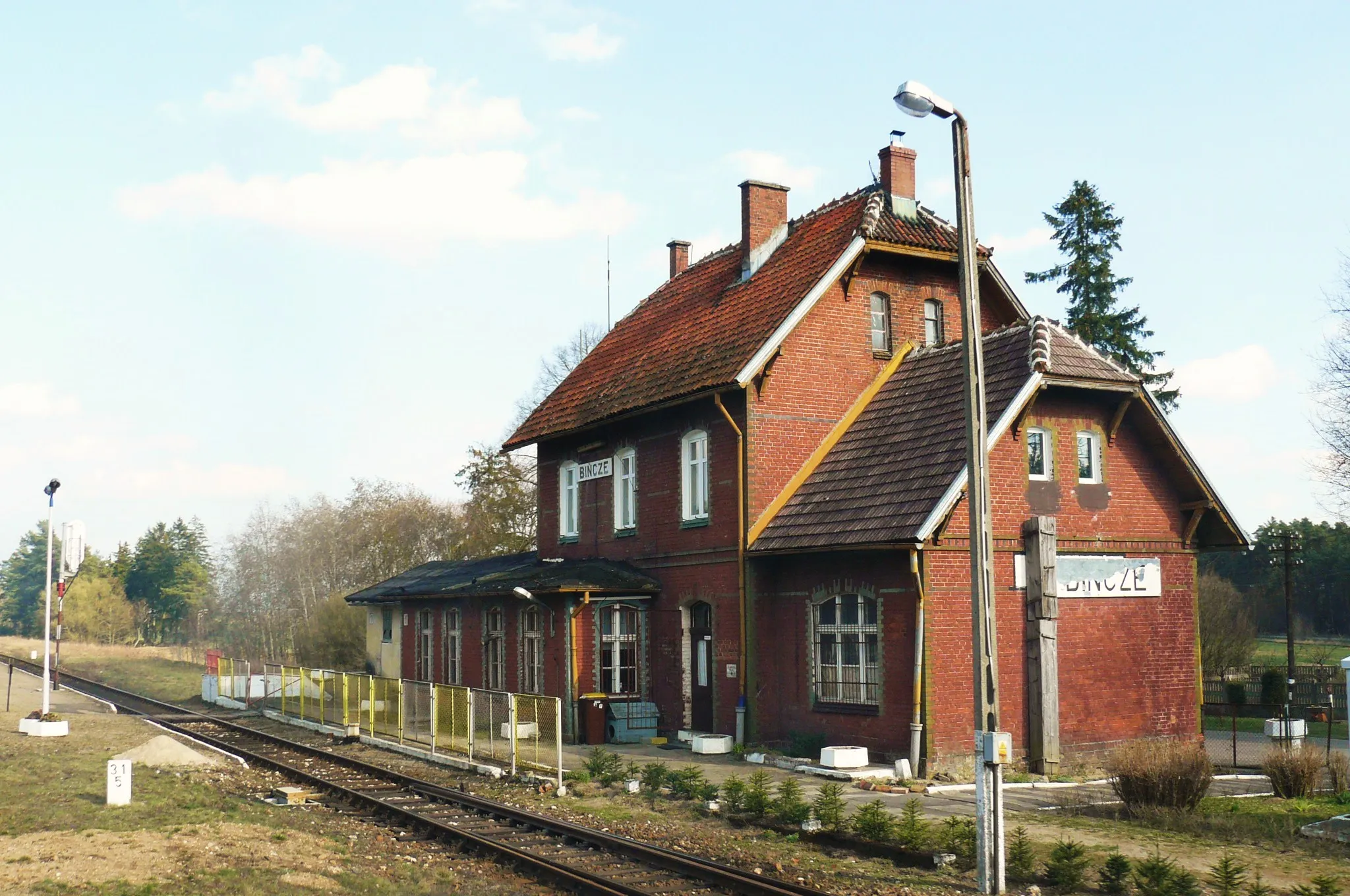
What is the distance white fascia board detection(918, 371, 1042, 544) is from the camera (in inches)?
718

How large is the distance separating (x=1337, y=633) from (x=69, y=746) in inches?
3043

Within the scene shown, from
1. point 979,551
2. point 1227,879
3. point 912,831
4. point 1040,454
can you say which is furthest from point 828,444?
point 1227,879

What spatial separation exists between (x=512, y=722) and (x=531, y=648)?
8012 mm

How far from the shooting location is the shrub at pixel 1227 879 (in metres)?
10.2

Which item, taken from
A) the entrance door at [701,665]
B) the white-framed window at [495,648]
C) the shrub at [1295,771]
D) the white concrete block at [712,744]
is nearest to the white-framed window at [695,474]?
the entrance door at [701,665]

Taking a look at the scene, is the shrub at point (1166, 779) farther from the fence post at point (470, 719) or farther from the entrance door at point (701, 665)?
the fence post at point (470, 719)

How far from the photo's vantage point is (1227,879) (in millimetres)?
10273

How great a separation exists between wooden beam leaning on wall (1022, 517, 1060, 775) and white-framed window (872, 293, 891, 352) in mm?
5600

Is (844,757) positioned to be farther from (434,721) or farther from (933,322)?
(933,322)

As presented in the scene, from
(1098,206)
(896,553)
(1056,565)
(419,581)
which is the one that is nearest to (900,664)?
(896,553)

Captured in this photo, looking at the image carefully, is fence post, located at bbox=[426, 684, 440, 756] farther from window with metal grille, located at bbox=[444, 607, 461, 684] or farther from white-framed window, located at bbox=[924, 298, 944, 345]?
white-framed window, located at bbox=[924, 298, 944, 345]

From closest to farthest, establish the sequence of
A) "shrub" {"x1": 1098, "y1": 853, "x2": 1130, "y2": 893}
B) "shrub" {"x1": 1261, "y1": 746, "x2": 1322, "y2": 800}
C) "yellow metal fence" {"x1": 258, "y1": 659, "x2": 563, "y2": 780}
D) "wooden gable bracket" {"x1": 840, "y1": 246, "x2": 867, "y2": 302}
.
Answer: "shrub" {"x1": 1098, "y1": 853, "x2": 1130, "y2": 893}
"shrub" {"x1": 1261, "y1": 746, "x2": 1322, "y2": 800}
"yellow metal fence" {"x1": 258, "y1": 659, "x2": 563, "y2": 780}
"wooden gable bracket" {"x1": 840, "y1": 246, "x2": 867, "y2": 302}

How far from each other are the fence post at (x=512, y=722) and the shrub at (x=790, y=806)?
535 cm

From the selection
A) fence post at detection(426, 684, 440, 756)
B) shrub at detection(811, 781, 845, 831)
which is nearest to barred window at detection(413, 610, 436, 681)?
fence post at detection(426, 684, 440, 756)
